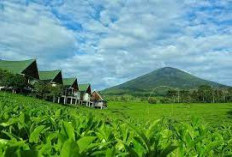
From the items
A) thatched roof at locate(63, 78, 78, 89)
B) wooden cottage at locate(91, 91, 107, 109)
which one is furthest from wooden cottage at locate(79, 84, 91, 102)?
thatched roof at locate(63, 78, 78, 89)

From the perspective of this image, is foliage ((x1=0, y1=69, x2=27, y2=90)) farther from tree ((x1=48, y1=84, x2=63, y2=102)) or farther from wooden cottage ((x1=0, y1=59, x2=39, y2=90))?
tree ((x1=48, y1=84, x2=63, y2=102))

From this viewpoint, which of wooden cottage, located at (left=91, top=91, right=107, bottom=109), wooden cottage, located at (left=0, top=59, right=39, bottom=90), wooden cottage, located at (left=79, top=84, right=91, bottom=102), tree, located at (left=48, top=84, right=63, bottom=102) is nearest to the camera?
wooden cottage, located at (left=0, top=59, right=39, bottom=90)

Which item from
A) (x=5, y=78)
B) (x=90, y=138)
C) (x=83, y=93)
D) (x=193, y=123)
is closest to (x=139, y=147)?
(x=90, y=138)

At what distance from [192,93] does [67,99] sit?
56.5 meters

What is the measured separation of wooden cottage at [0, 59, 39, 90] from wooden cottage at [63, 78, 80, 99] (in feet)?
53.0

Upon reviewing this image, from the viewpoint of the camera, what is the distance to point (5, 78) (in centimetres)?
6600

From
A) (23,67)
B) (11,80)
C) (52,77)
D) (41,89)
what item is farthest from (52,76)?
(11,80)

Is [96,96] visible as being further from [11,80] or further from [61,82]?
[11,80]

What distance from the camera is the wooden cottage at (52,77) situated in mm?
84825

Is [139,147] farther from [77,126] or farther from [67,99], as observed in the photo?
[67,99]

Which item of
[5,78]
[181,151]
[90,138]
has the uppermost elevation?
[5,78]

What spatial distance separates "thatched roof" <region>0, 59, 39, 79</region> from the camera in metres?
74.4

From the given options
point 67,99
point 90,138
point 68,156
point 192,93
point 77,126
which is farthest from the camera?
point 192,93

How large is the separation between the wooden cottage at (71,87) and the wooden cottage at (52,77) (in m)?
6.08
